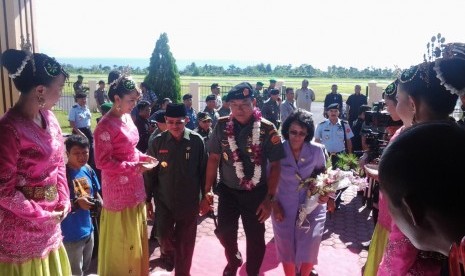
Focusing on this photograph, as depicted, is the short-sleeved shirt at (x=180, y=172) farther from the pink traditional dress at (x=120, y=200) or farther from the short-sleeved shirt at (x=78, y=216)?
the short-sleeved shirt at (x=78, y=216)

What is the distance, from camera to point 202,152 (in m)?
4.58

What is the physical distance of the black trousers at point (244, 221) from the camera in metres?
4.36

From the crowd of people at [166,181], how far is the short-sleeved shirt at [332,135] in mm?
3010

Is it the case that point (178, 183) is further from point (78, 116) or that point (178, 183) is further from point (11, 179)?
point (78, 116)

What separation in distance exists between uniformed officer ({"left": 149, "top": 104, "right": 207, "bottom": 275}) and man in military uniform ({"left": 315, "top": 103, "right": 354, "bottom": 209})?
3422mm

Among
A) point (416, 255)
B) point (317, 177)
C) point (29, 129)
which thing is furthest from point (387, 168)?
point (317, 177)

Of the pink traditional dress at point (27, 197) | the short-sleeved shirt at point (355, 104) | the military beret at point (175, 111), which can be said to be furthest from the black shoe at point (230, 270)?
the short-sleeved shirt at point (355, 104)

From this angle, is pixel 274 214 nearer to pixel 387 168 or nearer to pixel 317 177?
pixel 317 177

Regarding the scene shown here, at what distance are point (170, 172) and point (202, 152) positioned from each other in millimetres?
415

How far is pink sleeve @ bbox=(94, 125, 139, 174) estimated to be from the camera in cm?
386

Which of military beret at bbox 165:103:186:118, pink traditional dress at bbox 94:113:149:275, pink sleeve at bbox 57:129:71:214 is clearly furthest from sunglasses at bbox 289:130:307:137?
pink sleeve at bbox 57:129:71:214

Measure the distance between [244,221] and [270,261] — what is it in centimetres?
107

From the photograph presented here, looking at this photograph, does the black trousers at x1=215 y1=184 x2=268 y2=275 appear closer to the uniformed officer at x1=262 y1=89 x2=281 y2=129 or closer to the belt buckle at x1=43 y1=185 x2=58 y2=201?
the belt buckle at x1=43 y1=185 x2=58 y2=201

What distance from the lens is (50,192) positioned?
2.97 metres
